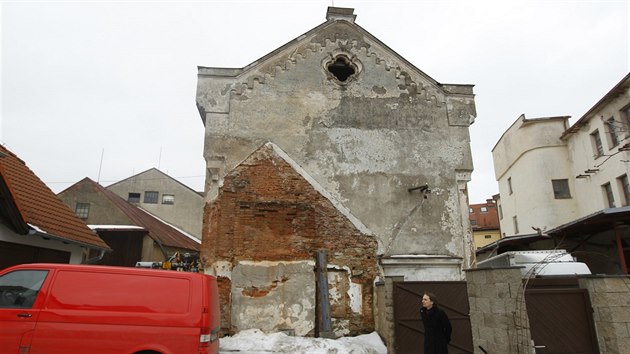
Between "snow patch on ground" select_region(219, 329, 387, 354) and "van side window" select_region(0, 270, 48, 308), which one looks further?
"snow patch on ground" select_region(219, 329, 387, 354)

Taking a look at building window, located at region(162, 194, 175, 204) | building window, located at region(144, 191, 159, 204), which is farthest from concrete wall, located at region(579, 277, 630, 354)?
building window, located at region(144, 191, 159, 204)

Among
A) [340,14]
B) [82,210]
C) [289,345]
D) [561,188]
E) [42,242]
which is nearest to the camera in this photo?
[289,345]

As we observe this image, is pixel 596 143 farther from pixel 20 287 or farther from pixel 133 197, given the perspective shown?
pixel 133 197

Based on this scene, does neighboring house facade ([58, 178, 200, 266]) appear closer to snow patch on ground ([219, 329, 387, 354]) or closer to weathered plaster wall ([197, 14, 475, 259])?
weathered plaster wall ([197, 14, 475, 259])

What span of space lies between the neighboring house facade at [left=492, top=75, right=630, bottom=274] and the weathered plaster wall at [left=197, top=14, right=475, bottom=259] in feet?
19.1

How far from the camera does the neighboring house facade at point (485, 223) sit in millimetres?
43500

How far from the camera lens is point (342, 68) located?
14.0 meters

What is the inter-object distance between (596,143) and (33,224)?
27.6 metres

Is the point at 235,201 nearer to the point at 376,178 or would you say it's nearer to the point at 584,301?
the point at 376,178

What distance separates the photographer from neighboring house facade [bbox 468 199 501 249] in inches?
1713

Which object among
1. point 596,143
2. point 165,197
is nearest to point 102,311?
point 596,143

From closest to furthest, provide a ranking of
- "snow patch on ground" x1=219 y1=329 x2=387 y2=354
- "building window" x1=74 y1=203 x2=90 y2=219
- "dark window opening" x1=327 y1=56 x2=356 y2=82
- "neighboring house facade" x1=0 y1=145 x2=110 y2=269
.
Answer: "snow patch on ground" x1=219 y1=329 x2=387 y2=354 → "neighboring house facade" x1=0 y1=145 x2=110 y2=269 → "dark window opening" x1=327 y1=56 x2=356 y2=82 → "building window" x1=74 y1=203 x2=90 y2=219

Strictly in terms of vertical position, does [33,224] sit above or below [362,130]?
below

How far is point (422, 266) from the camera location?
1184 centimetres
